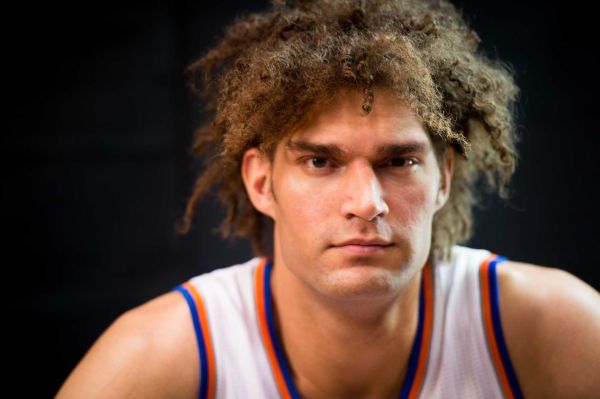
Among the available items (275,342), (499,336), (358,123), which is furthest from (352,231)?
(499,336)

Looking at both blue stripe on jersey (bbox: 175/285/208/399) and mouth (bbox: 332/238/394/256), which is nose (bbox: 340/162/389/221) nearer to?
mouth (bbox: 332/238/394/256)

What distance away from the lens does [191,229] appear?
2.86m

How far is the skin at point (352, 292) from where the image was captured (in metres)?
1.74

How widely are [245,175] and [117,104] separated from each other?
2.93ft

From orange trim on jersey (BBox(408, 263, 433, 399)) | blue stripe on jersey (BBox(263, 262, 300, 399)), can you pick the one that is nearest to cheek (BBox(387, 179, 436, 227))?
orange trim on jersey (BBox(408, 263, 433, 399))

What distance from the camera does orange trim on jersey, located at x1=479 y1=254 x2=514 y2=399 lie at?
195cm

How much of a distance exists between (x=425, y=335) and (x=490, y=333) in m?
0.19

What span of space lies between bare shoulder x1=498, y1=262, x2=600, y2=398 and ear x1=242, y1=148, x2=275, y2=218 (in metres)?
0.75

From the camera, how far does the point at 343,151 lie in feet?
5.72

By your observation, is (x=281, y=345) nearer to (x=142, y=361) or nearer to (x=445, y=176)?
(x=142, y=361)

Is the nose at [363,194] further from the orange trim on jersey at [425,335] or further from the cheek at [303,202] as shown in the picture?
the orange trim on jersey at [425,335]

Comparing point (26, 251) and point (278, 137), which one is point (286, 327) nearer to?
point (278, 137)

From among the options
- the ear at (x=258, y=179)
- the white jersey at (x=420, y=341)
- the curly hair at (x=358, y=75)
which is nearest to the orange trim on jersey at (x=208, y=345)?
the white jersey at (x=420, y=341)

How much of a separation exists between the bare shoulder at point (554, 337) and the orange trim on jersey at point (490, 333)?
4cm
